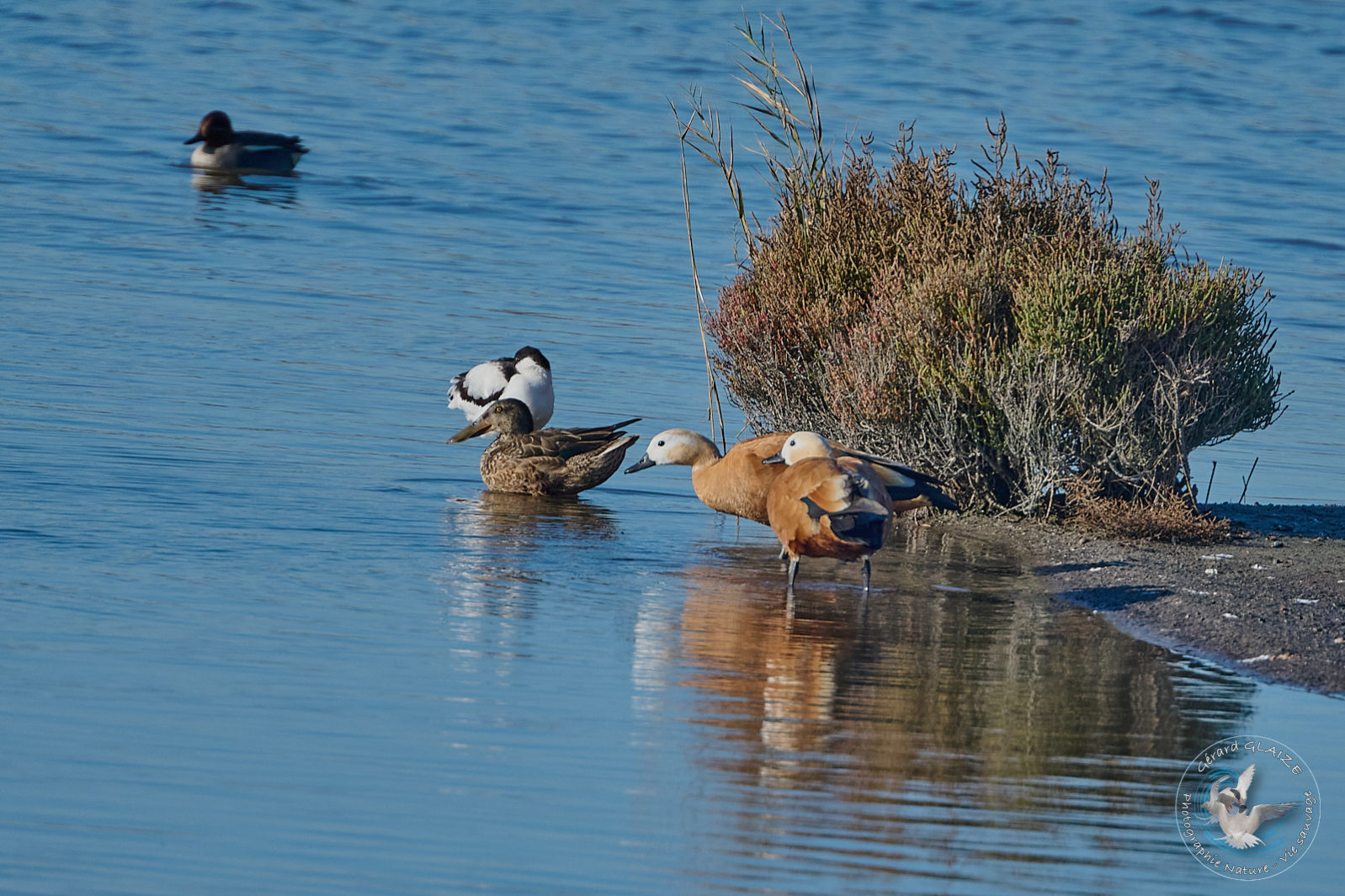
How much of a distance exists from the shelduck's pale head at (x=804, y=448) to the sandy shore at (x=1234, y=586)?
146cm

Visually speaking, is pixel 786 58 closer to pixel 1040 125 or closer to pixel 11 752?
pixel 1040 125

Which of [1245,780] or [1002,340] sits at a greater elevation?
[1002,340]

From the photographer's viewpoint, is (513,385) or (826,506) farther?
(513,385)

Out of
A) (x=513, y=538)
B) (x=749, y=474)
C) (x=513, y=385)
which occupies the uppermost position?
(x=749, y=474)

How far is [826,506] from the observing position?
8547 mm

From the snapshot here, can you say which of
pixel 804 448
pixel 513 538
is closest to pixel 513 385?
pixel 513 538

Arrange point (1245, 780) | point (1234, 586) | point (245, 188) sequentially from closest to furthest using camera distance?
point (1245, 780) < point (1234, 586) < point (245, 188)

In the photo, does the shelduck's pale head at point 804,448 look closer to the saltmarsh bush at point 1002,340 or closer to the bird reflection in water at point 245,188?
the saltmarsh bush at point 1002,340

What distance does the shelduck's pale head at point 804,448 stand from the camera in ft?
30.0

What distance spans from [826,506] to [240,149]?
19.4m

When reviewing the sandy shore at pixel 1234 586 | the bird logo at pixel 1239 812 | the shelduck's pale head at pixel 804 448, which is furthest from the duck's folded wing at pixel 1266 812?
the shelduck's pale head at pixel 804 448

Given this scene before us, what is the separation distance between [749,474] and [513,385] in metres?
3.38

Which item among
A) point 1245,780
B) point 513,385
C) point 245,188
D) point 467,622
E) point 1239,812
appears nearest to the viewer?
point 1239,812

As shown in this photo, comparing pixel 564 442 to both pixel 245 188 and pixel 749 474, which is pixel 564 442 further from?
pixel 245 188
